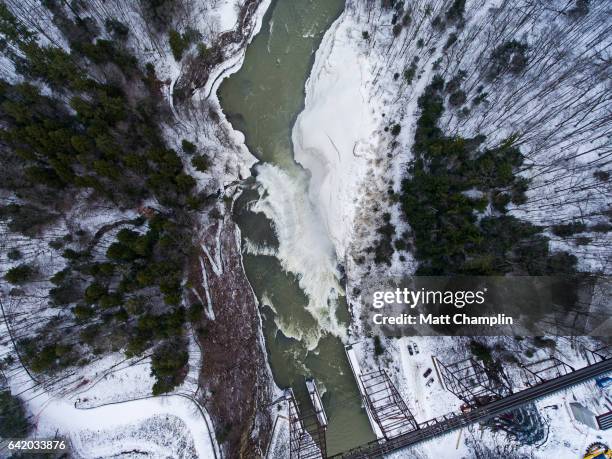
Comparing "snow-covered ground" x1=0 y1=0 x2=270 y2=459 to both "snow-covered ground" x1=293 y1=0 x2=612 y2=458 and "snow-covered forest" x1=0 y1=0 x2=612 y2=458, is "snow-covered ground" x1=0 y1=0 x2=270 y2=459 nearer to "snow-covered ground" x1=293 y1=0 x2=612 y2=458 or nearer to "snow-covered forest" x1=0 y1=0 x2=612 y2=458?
"snow-covered forest" x1=0 y1=0 x2=612 y2=458

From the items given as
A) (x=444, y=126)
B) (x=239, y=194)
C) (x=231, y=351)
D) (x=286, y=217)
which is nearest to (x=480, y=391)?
Result: (x=231, y=351)

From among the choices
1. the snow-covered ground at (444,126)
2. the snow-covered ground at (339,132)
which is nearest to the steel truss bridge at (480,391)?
the snow-covered ground at (444,126)

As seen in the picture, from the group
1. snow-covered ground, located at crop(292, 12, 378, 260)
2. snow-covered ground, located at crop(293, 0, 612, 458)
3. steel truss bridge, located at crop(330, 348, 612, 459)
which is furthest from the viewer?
snow-covered ground, located at crop(292, 12, 378, 260)

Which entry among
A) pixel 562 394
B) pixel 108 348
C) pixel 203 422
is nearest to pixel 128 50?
pixel 108 348

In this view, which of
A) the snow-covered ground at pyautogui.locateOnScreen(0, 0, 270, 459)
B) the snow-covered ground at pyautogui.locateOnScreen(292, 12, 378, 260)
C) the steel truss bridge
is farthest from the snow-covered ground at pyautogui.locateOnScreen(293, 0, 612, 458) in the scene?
the snow-covered ground at pyautogui.locateOnScreen(0, 0, 270, 459)

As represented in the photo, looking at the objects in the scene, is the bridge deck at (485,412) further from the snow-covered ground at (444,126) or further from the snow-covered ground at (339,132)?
the snow-covered ground at (339,132)

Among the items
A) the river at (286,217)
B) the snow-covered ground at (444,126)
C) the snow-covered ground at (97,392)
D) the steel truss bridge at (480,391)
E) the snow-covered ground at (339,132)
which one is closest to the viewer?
the snow-covered ground at (444,126)

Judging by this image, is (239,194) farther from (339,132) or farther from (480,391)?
(480,391)

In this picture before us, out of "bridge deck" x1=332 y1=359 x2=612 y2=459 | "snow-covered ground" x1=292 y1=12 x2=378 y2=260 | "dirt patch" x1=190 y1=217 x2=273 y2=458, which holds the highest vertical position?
"snow-covered ground" x1=292 y1=12 x2=378 y2=260

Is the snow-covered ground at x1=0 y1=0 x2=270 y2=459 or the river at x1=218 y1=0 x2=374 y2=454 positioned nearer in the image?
the snow-covered ground at x1=0 y1=0 x2=270 y2=459
